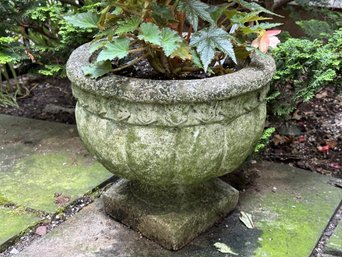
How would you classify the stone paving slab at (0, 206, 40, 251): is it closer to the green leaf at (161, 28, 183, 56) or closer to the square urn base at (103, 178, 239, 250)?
the square urn base at (103, 178, 239, 250)

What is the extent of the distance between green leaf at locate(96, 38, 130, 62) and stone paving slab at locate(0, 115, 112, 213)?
964 mm

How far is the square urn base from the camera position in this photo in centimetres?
219

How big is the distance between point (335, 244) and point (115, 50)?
4.12 ft

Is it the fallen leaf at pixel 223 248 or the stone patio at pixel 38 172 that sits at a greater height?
the stone patio at pixel 38 172

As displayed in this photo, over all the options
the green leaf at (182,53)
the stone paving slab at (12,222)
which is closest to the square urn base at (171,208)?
the stone paving slab at (12,222)

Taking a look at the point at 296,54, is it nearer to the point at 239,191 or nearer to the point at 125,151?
the point at 239,191

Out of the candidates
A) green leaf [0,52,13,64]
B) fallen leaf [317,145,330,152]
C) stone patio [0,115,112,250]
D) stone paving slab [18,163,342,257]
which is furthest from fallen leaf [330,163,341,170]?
green leaf [0,52,13,64]

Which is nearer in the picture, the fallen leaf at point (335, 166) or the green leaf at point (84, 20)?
the green leaf at point (84, 20)

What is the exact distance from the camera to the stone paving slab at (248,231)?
7.13 ft

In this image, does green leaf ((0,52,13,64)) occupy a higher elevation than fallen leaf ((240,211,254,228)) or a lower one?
Answer: higher

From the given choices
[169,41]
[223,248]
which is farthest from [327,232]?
[169,41]

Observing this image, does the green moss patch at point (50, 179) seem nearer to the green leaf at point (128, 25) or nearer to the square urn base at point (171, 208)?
the square urn base at point (171, 208)

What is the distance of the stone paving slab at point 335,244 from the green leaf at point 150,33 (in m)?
1.16

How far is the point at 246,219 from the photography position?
2371 millimetres
